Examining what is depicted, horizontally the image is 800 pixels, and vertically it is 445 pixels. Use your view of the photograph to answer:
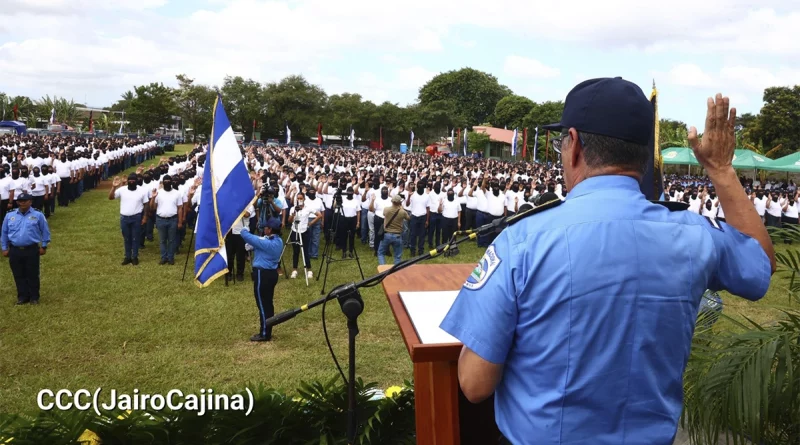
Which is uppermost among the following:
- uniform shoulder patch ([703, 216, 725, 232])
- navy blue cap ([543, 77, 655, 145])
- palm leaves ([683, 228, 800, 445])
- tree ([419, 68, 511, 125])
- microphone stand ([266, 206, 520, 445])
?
tree ([419, 68, 511, 125])

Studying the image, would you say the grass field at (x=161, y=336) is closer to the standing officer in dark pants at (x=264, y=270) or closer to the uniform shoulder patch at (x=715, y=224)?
the standing officer in dark pants at (x=264, y=270)

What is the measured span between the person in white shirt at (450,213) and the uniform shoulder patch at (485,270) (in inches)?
441

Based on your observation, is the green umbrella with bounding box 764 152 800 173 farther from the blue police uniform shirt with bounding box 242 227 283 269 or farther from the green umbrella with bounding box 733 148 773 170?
the blue police uniform shirt with bounding box 242 227 283 269

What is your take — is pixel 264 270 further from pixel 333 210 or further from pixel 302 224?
pixel 333 210

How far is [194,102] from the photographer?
55656 mm

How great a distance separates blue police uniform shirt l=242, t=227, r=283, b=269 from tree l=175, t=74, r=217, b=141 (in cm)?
5134

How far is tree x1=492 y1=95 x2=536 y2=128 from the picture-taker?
6469 centimetres

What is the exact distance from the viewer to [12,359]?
5938 mm

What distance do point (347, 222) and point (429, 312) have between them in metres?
9.71

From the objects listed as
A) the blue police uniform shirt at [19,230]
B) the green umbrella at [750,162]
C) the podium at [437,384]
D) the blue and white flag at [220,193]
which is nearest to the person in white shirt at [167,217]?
the blue police uniform shirt at [19,230]

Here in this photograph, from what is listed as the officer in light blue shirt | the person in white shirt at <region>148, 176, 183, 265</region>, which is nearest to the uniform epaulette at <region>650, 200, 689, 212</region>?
the officer in light blue shirt

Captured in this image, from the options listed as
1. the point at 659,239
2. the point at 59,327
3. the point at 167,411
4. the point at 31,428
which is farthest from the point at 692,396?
the point at 59,327

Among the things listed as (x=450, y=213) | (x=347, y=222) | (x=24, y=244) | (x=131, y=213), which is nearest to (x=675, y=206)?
(x=24, y=244)

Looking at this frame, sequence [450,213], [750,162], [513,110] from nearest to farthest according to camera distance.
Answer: [450,213], [750,162], [513,110]
